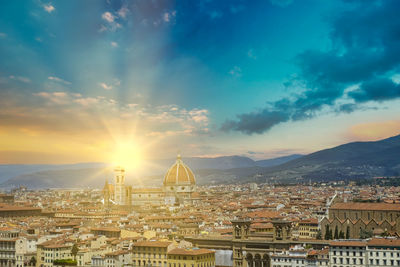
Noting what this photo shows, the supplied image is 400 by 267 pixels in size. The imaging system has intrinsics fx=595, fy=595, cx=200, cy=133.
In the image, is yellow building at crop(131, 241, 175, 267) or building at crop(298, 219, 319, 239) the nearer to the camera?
yellow building at crop(131, 241, 175, 267)

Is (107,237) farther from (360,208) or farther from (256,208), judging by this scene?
(256,208)

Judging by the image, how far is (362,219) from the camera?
68.9 meters

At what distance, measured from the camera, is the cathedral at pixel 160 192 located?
136125mm

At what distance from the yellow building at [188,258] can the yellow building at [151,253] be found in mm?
839

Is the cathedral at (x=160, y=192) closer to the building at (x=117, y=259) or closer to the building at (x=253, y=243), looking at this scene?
the building at (x=253, y=243)

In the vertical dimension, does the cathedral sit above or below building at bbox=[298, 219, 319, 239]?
above

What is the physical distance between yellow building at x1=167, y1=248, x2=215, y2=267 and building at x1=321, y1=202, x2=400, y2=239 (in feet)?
60.9

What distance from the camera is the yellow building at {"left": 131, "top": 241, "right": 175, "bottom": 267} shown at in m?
53.4

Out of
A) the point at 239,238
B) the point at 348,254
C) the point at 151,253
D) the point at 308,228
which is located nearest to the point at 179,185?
the point at 308,228

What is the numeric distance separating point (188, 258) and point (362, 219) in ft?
86.4

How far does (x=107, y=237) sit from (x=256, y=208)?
42.9m

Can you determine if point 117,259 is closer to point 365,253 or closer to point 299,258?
point 299,258

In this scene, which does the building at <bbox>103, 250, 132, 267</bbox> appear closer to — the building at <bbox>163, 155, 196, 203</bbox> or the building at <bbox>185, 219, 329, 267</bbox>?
the building at <bbox>185, 219, 329, 267</bbox>

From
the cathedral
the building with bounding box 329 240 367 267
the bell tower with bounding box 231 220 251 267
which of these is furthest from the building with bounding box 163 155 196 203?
the building with bounding box 329 240 367 267
